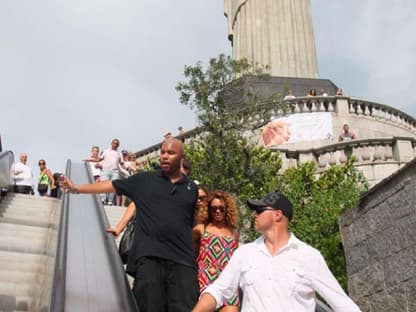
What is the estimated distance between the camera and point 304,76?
27578mm

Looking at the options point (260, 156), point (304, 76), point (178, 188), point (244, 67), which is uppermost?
point (304, 76)

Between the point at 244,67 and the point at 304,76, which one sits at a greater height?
the point at 304,76

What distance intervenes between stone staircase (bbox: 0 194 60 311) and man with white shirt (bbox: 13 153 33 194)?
2317 millimetres

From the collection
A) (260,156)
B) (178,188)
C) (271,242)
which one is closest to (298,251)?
(271,242)

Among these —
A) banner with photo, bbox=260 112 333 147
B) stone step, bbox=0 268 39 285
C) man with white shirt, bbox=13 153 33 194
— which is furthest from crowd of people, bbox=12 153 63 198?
banner with photo, bbox=260 112 333 147

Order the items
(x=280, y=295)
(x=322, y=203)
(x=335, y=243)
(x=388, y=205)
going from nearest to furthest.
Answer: (x=280, y=295), (x=388, y=205), (x=335, y=243), (x=322, y=203)

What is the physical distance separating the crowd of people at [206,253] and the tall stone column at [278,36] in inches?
920

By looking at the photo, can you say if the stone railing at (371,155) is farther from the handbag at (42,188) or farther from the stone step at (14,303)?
the stone step at (14,303)

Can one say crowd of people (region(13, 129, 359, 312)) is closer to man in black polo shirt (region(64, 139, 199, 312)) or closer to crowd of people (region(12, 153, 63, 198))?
man in black polo shirt (region(64, 139, 199, 312))

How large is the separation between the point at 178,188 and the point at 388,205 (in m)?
4.11

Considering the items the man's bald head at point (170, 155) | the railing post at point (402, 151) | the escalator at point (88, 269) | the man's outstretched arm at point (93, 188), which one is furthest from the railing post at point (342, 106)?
the man's outstretched arm at point (93, 188)

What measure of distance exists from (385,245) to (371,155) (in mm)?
11044

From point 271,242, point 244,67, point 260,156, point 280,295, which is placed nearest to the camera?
point 280,295

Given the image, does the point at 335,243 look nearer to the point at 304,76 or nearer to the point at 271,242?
the point at 271,242
